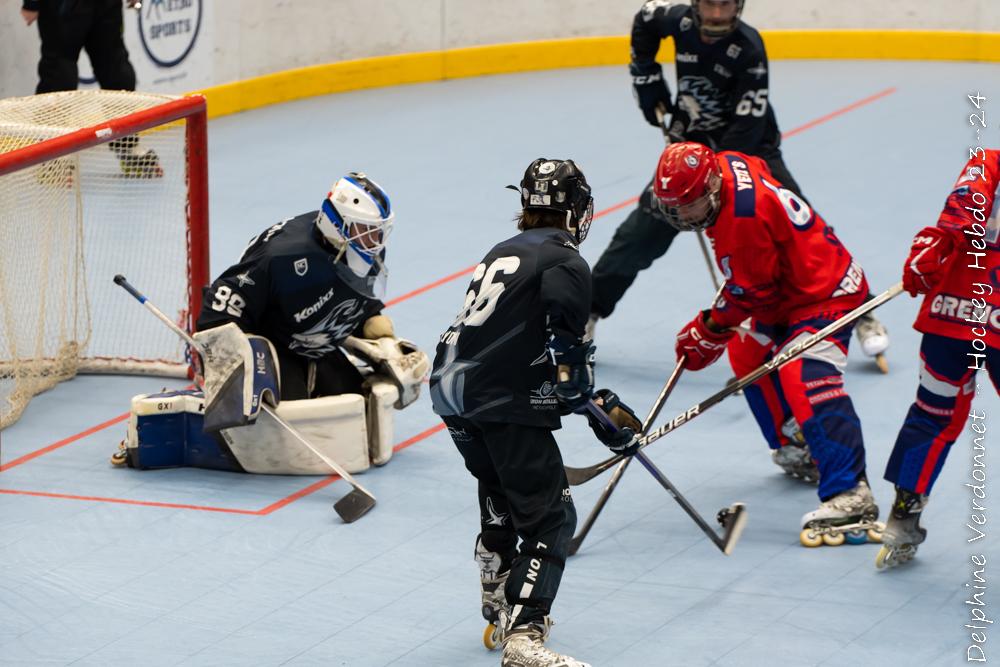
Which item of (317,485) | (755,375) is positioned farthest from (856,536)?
(317,485)

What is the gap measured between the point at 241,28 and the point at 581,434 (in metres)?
5.66

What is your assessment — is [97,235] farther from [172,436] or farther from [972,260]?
[972,260]

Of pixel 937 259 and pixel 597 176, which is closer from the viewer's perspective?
pixel 937 259

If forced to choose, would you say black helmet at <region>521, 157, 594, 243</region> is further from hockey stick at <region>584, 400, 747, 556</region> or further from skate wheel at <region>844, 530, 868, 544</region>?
skate wheel at <region>844, 530, 868, 544</region>

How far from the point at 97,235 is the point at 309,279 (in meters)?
1.58

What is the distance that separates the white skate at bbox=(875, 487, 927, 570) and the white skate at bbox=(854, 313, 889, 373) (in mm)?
1841

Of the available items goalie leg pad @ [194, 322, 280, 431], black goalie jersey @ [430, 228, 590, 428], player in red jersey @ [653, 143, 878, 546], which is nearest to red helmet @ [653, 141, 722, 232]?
player in red jersey @ [653, 143, 878, 546]

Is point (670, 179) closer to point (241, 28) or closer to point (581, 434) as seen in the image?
point (581, 434)

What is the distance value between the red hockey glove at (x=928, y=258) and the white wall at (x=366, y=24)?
625 cm

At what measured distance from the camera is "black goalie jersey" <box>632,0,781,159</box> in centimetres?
661

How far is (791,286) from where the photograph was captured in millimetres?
5180

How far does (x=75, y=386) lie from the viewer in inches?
259

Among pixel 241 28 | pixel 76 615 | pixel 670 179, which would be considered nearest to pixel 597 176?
pixel 241 28

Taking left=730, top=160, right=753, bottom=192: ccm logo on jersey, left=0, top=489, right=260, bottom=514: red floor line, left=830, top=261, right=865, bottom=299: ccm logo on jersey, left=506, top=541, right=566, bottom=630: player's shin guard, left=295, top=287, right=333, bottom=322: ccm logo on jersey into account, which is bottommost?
left=0, top=489, right=260, bottom=514: red floor line
